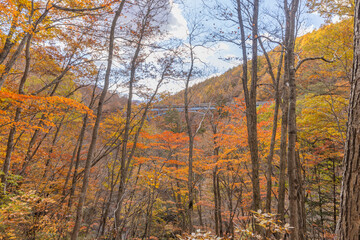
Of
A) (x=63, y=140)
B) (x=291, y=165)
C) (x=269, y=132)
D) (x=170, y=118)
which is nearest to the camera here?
(x=291, y=165)

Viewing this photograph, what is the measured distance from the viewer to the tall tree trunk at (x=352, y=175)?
1.33m

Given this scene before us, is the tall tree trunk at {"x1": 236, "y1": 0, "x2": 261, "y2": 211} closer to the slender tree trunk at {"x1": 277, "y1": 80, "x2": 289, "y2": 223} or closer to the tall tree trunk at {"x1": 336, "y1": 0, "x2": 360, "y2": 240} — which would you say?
the slender tree trunk at {"x1": 277, "y1": 80, "x2": 289, "y2": 223}

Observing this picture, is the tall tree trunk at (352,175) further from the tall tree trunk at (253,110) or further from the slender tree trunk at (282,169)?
the slender tree trunk at (282,169)

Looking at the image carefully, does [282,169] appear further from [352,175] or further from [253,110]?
[352,175]

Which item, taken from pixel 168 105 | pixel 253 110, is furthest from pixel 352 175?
pixel 168 105

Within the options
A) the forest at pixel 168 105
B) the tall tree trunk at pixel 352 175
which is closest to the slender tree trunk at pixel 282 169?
the forest at pixel 168 105

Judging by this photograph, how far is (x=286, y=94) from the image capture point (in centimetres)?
553

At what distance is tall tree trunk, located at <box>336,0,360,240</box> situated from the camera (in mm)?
1329

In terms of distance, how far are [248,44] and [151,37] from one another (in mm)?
5413

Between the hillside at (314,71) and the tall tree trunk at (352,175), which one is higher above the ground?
the hillside at (314,71)

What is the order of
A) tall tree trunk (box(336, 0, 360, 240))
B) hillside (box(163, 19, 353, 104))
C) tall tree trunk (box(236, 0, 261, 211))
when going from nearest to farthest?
tall tree trunk (box(336, 0, 360, 240)), tall tree trunk (box(236, 0, 261, 211)), hillside (box(163, 19, 353, 104))

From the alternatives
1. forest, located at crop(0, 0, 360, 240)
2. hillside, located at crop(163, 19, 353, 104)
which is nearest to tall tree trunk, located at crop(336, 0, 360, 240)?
forest, located at crop(0, 0, 360, 240)

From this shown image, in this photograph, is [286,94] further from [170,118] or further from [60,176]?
[170,118]

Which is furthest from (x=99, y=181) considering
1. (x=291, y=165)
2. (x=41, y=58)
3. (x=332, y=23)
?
(x=332, y=23)
